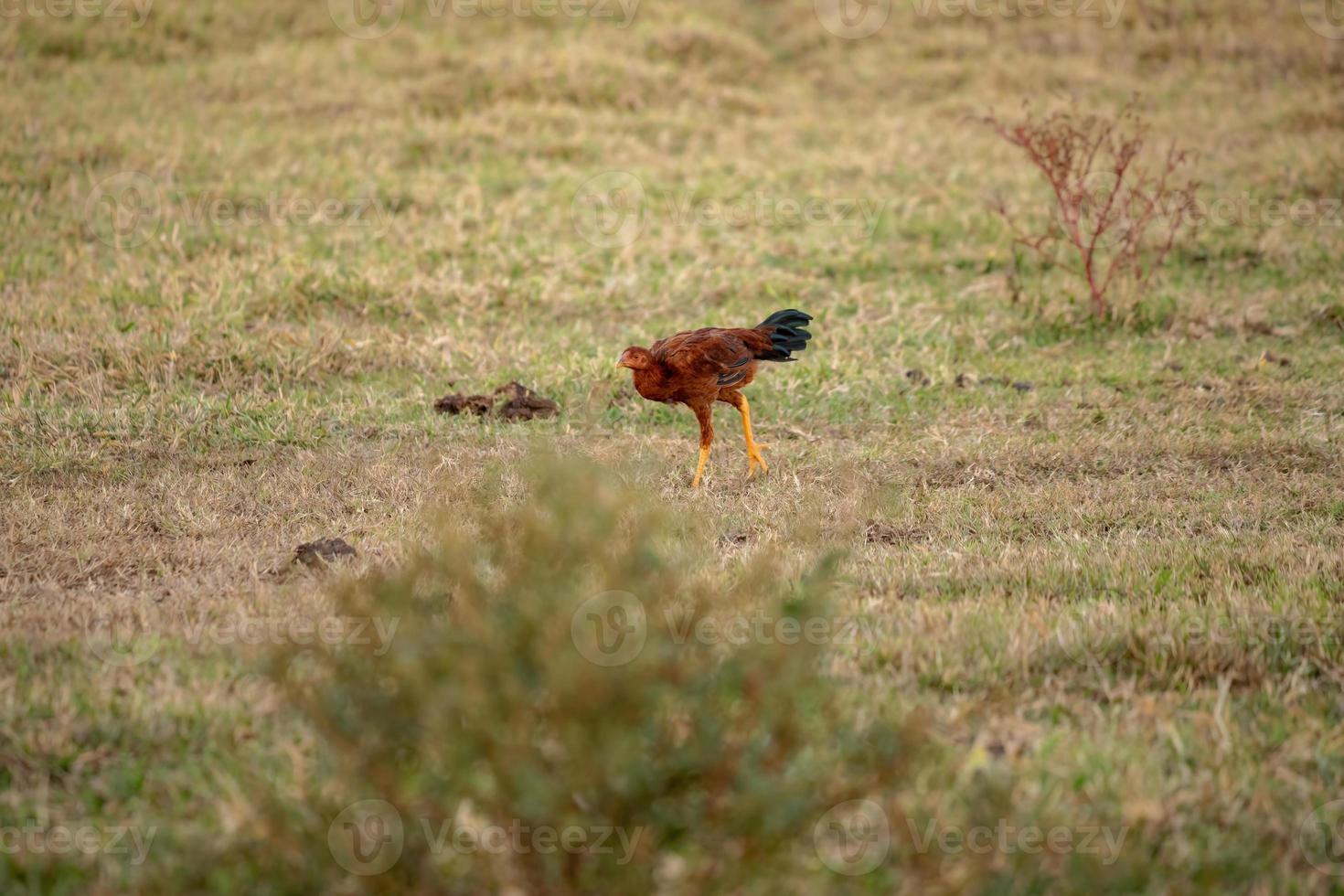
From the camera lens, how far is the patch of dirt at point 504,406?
24.6 ft

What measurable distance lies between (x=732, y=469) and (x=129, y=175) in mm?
8663

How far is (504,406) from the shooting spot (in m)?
7.57

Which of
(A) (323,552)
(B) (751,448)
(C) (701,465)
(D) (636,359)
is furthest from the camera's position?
(B) (751,448)

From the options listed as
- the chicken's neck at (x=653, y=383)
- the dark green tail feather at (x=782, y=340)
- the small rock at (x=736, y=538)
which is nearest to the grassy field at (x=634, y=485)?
the small rock at (x=736, y=538)

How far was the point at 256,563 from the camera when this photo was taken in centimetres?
509

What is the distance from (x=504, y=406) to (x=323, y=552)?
2.59 metres

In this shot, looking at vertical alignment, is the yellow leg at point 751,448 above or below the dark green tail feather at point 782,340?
below

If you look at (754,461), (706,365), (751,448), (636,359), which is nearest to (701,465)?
(751,448)

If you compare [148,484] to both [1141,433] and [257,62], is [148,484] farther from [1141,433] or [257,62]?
[257,62]

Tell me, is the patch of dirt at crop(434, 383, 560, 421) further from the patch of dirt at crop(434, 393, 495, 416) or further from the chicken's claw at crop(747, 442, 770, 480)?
the chicken's claw at crop(747, 442, 770, 480)

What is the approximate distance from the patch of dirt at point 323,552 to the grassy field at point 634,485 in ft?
0.26

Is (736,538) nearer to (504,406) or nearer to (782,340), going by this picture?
(782,340)

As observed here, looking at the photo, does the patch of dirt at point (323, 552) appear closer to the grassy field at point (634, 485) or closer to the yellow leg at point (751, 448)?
the grassy field at point (634, 485)

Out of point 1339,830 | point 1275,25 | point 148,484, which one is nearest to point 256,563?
point 148,484
